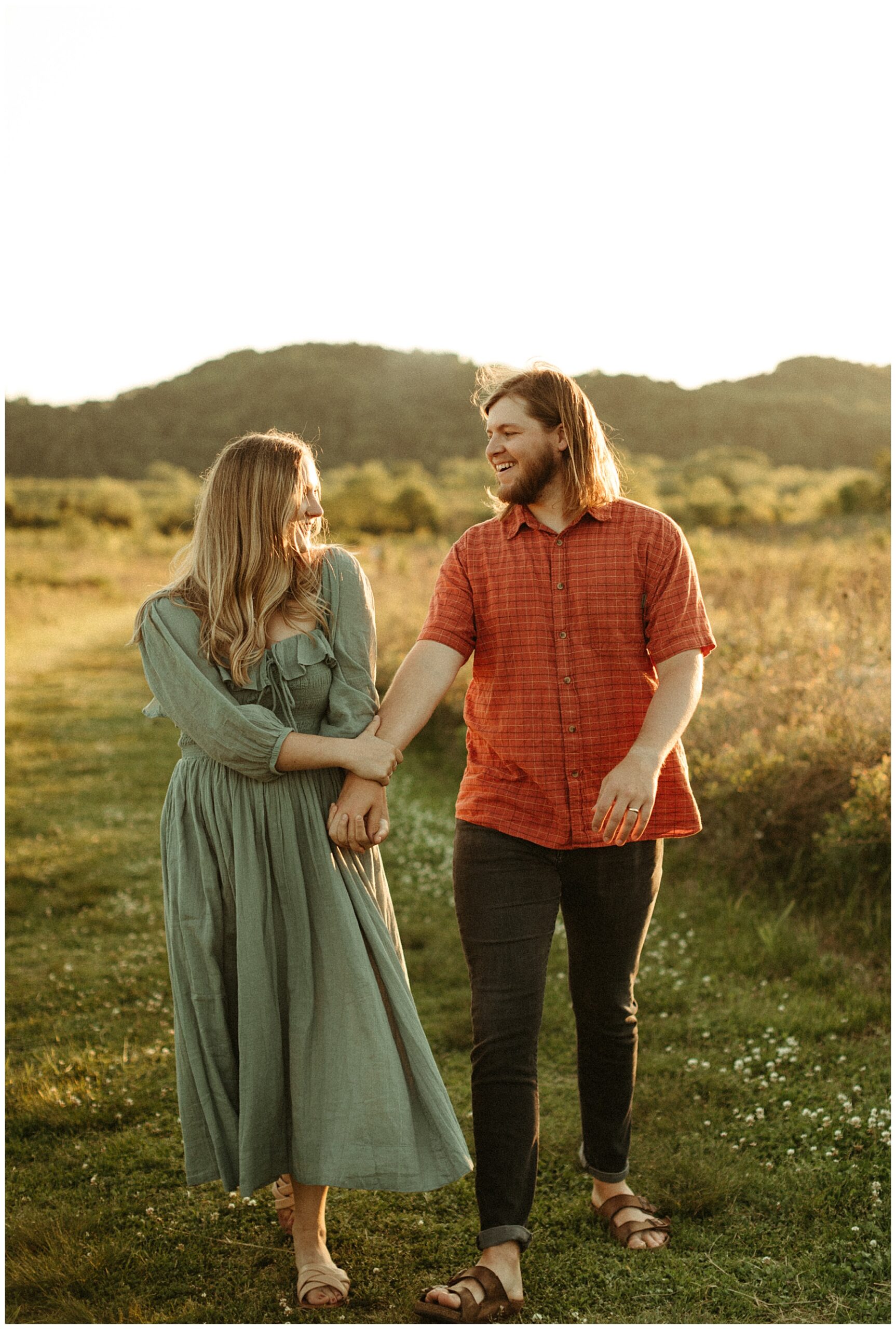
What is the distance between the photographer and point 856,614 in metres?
7.92

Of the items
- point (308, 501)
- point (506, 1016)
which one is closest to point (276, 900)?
point (506, 1016)

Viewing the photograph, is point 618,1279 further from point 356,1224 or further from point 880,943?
point 880,943

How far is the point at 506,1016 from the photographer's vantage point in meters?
A: 2.63

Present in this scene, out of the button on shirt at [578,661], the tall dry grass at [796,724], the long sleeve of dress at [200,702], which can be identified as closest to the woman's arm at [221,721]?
the long sleeve of dress at [200,702]

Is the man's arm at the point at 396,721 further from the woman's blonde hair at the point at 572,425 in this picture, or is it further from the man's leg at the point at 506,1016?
the woman's blonde hair at the point at 572,425

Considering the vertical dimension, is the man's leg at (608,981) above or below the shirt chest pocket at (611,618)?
below

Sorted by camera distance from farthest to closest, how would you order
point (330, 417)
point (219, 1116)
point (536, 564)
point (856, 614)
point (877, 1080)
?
point (330, 417) < point (856, 614) < point (877, 1080) < point (536, 564) < point (219, 1116)

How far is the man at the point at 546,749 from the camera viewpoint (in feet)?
8.61

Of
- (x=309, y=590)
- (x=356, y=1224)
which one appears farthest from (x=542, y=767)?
(x=356, y=1224)

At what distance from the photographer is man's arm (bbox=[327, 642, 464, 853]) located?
2.65 m

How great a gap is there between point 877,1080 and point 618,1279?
4.77ft

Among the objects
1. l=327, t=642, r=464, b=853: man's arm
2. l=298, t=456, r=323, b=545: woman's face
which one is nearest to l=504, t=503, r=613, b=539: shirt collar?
l=327, t=642, r=464, b=853: man's arm

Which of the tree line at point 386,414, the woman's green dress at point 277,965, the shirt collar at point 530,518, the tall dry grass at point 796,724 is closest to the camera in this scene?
the woman's green dress at point 277,965

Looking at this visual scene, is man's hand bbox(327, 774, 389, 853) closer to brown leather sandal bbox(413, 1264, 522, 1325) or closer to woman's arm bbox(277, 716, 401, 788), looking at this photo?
woman's arm bbox(277, 716, 401, 788)
